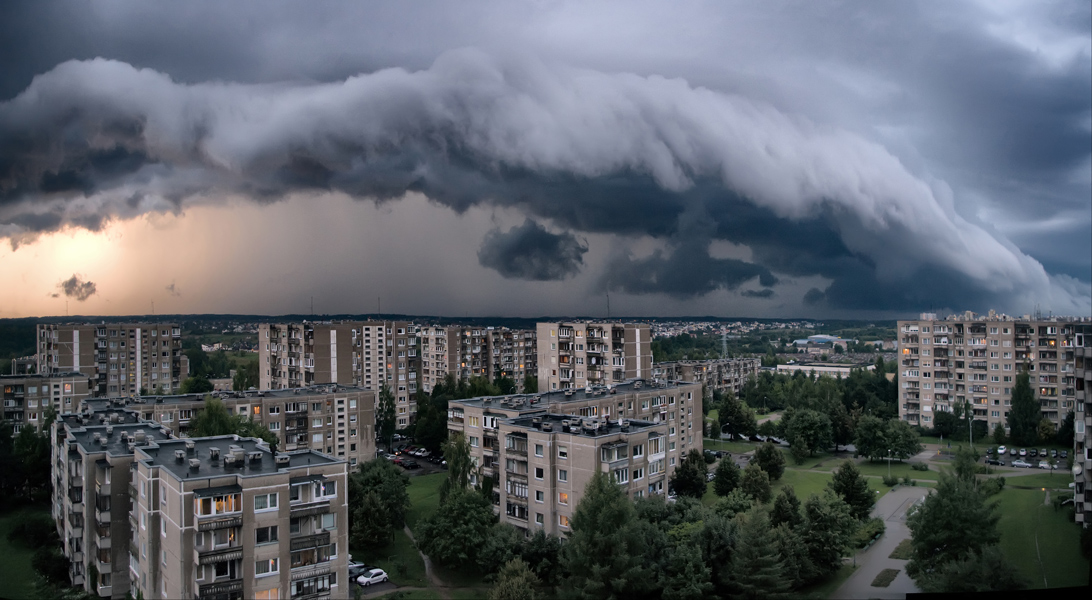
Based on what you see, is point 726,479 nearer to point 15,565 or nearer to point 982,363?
point 982,363

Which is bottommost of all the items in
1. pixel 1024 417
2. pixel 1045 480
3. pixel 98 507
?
pixel 1045 480

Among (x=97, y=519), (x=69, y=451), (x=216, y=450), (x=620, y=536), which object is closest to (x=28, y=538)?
(x=69, y=451)

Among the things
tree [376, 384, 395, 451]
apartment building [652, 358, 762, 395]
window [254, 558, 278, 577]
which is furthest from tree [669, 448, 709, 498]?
apartment building [652, 358, 762, 395]

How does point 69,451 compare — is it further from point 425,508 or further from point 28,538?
point 425,508

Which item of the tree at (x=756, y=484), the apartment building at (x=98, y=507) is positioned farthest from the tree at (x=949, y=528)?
the apartment building at (x=98, y=507)

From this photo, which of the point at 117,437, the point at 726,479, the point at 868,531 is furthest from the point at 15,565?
the point at 868,531

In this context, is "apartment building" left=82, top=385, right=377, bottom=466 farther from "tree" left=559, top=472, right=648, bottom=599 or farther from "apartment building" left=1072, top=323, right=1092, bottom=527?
"apartment building" left=1072, top=323, right=1092, bottom=527

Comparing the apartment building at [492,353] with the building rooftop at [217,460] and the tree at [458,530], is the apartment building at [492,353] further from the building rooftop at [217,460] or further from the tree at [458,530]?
the building rooftop at [217,460]
